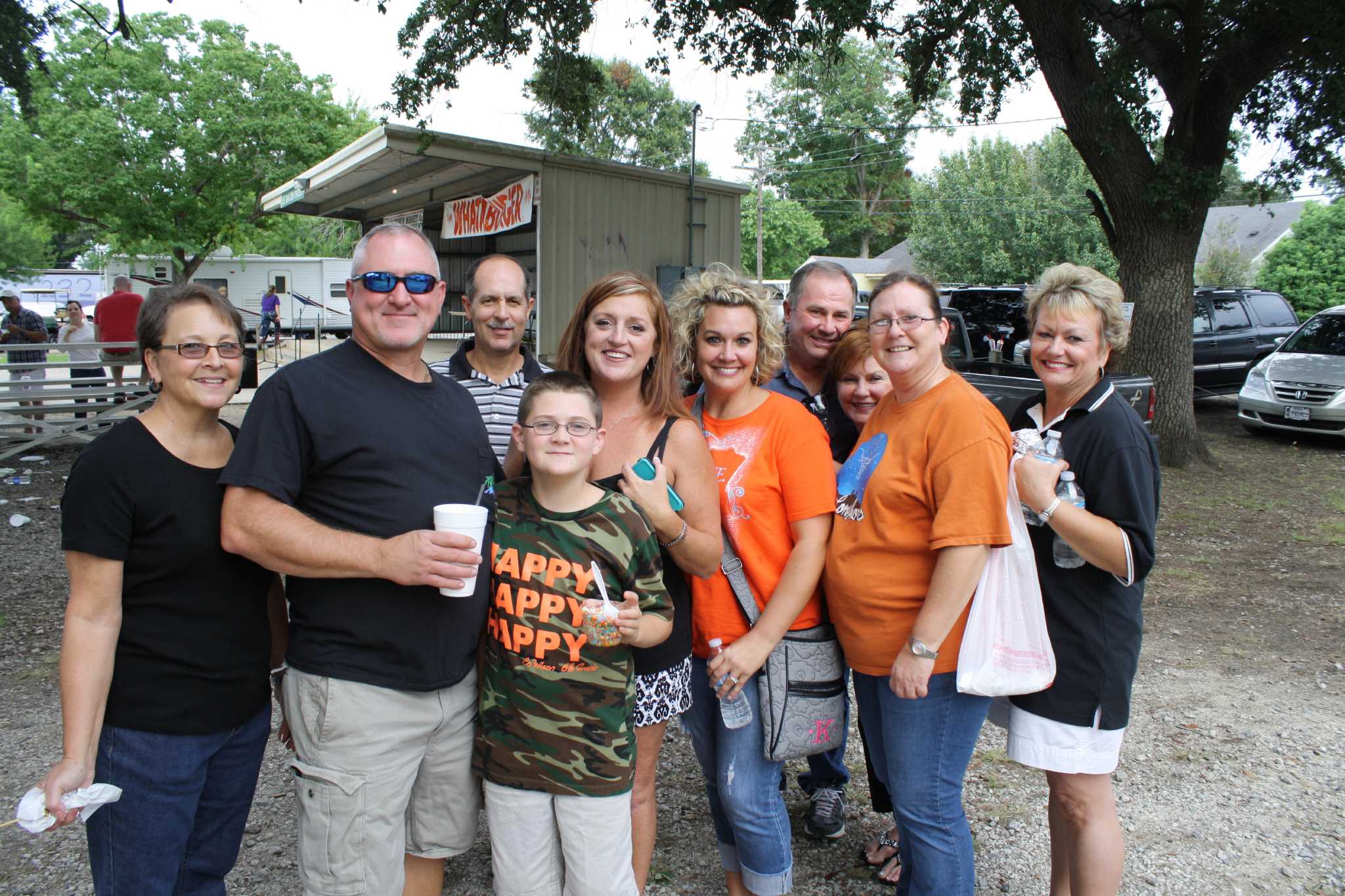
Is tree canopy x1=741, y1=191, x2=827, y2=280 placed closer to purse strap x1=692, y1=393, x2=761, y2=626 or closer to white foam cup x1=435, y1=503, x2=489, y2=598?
purse strap x1=692, y1=393, x2=761, y2=626

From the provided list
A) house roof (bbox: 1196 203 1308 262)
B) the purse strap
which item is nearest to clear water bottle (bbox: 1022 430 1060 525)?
the purse strap

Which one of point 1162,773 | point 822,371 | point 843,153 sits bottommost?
point 1162,773

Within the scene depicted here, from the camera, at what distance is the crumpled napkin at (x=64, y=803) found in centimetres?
157

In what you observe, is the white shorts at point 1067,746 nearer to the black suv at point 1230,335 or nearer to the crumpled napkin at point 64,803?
the crumpled napkin at point 64,803

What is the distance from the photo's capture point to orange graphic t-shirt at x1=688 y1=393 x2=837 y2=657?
224 cm

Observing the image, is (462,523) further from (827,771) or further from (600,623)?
(827,771)

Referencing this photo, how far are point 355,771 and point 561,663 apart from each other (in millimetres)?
526

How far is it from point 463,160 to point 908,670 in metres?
10.3

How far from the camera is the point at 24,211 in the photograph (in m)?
22.7

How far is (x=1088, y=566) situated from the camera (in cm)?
215

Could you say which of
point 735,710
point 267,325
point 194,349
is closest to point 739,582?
point 735,710

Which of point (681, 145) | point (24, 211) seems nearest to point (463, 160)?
point (24, 211)

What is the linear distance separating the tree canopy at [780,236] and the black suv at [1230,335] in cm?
3405

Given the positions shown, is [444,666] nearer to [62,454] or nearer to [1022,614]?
[1022,614]
